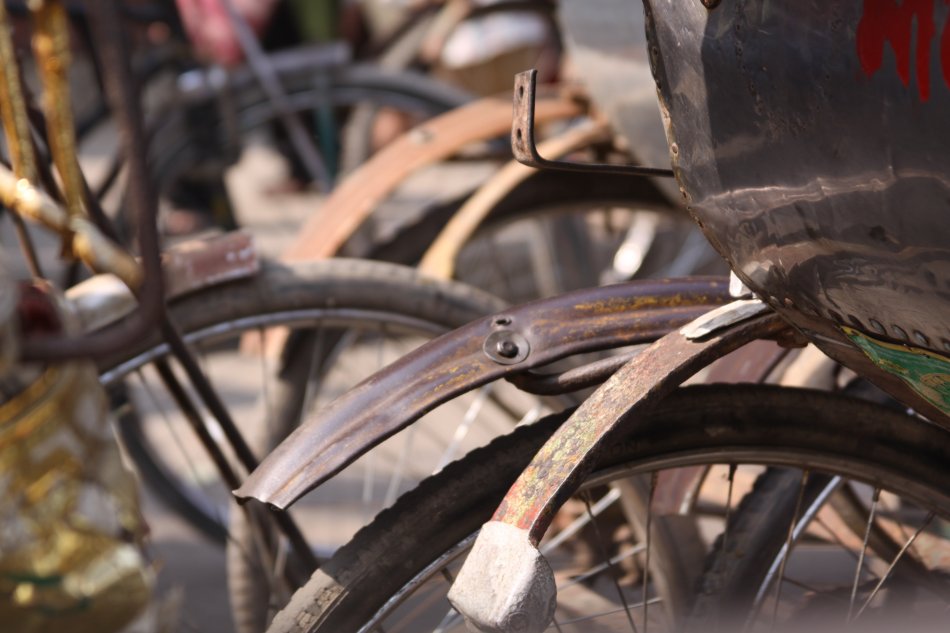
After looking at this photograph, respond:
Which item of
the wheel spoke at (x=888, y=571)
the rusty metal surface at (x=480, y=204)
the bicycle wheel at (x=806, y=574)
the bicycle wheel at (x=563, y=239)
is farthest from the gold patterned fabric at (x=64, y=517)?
the bicycle wheel at (x=563, y=239)

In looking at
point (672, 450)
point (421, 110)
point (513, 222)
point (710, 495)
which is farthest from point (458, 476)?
point (421, 110)

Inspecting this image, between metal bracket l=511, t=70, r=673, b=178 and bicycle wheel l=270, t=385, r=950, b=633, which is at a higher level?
metal bracket l=511, t=70, r=673, b=178

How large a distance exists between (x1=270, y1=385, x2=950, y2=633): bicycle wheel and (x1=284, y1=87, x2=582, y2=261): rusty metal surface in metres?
1.21

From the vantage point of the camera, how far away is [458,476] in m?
1.49

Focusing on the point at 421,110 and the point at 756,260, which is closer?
the point at 756,260

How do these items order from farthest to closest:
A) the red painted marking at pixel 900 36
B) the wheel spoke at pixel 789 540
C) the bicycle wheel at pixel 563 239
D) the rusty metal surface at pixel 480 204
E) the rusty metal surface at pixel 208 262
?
the bicycle wheel at pixel 563 239 → the rusty metal surface at pixel 480 204 → the rusty metal surface at pixel 208 262 → the wheel spoke at pixel 789 540 → the red painted marking at pixel 900 36

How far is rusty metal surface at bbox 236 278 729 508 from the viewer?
1.46m

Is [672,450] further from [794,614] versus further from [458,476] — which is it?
[794,614]

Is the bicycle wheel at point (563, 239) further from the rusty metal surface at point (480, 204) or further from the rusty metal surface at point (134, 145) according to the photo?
the rusty metal surface at point (134, 145)

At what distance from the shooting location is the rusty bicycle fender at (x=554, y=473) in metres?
1.27

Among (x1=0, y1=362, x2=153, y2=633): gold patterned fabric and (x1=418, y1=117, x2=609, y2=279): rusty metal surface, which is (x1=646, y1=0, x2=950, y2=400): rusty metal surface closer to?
(x1=0, y1=362, x2=153, y2=633): gold patterned fabric

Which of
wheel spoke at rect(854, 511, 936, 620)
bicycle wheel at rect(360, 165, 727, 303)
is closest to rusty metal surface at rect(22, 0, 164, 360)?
wheel spoke at rect(854, 511, 936, 620)

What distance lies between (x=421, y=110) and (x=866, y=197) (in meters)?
3.12

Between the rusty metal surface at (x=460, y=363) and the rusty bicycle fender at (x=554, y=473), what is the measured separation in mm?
100
